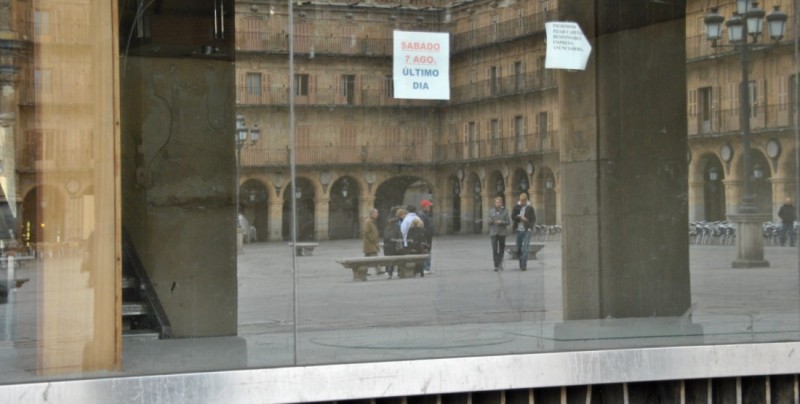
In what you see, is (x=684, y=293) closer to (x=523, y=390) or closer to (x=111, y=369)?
(x=523, y=390)

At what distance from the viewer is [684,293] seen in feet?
43.6

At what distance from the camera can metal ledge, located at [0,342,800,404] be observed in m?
9.71

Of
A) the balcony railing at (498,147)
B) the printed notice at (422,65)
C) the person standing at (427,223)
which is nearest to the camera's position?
the printed notice at (422,65)

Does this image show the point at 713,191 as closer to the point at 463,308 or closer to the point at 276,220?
the point at 463,308

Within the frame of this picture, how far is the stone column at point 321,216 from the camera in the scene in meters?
11.5

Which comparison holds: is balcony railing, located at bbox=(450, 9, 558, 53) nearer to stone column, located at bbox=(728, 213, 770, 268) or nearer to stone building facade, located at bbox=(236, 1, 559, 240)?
stone building facade, located at bbox=(236, 1, 559, 240)

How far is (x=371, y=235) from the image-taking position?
11.7m

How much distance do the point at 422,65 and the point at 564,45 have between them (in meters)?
1.89

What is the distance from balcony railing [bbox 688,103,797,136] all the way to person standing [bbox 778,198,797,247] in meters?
0.76

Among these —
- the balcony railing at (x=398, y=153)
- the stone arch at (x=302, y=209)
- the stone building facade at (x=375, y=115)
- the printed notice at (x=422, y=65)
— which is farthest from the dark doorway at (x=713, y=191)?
the stone arch at (x=302, y=209)

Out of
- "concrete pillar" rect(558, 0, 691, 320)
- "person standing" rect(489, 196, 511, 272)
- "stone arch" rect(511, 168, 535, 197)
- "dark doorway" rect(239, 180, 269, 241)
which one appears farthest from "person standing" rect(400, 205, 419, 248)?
"concrete pillar" rect(558, 0, 691, 320)

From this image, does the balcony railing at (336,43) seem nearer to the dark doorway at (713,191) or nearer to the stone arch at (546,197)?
the stone arch at (546,197)

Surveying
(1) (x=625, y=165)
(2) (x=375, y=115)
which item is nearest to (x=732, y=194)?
(1) (x=625, y=165)

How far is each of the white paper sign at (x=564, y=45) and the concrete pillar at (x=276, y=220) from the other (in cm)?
318
